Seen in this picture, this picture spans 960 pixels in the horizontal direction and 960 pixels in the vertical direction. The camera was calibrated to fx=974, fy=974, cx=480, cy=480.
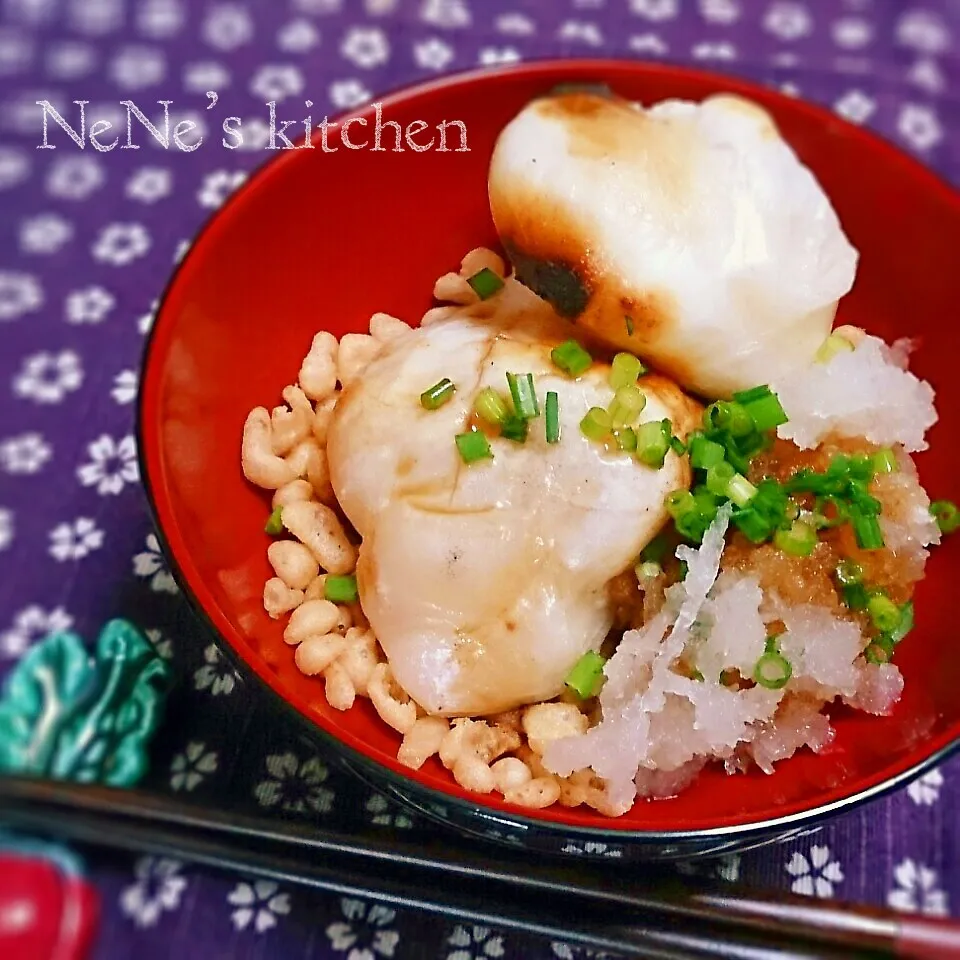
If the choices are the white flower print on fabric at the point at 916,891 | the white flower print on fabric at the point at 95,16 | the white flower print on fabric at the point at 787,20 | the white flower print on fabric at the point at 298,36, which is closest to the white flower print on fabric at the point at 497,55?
the white flower print on fabric at the point at 298,36

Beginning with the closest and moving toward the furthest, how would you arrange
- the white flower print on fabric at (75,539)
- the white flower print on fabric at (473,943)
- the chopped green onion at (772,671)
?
the chopped green onion at (772,671) < the white flower print on fabric at (473,943) < the white flower print on fabric at (75,539)

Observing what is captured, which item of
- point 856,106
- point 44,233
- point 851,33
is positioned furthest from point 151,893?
point 851,33

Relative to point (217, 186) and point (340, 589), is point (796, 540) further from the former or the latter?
point (217, 186)

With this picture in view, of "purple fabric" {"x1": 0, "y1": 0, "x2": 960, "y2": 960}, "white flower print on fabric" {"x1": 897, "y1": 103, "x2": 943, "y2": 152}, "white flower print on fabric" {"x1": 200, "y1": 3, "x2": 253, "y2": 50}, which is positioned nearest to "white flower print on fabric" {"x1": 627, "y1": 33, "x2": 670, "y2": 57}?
"purple fabric" {"x1": 0, "y1": 0, "x2": 960, "y2": 960}

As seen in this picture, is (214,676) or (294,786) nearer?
(294,786)

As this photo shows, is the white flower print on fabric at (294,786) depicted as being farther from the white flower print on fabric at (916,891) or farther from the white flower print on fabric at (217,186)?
the white flower print on fabric at (217,186)

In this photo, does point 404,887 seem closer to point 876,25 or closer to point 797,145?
point 797,145

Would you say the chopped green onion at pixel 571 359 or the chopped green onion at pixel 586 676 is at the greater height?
the chopped green onion at pixel 571 359
